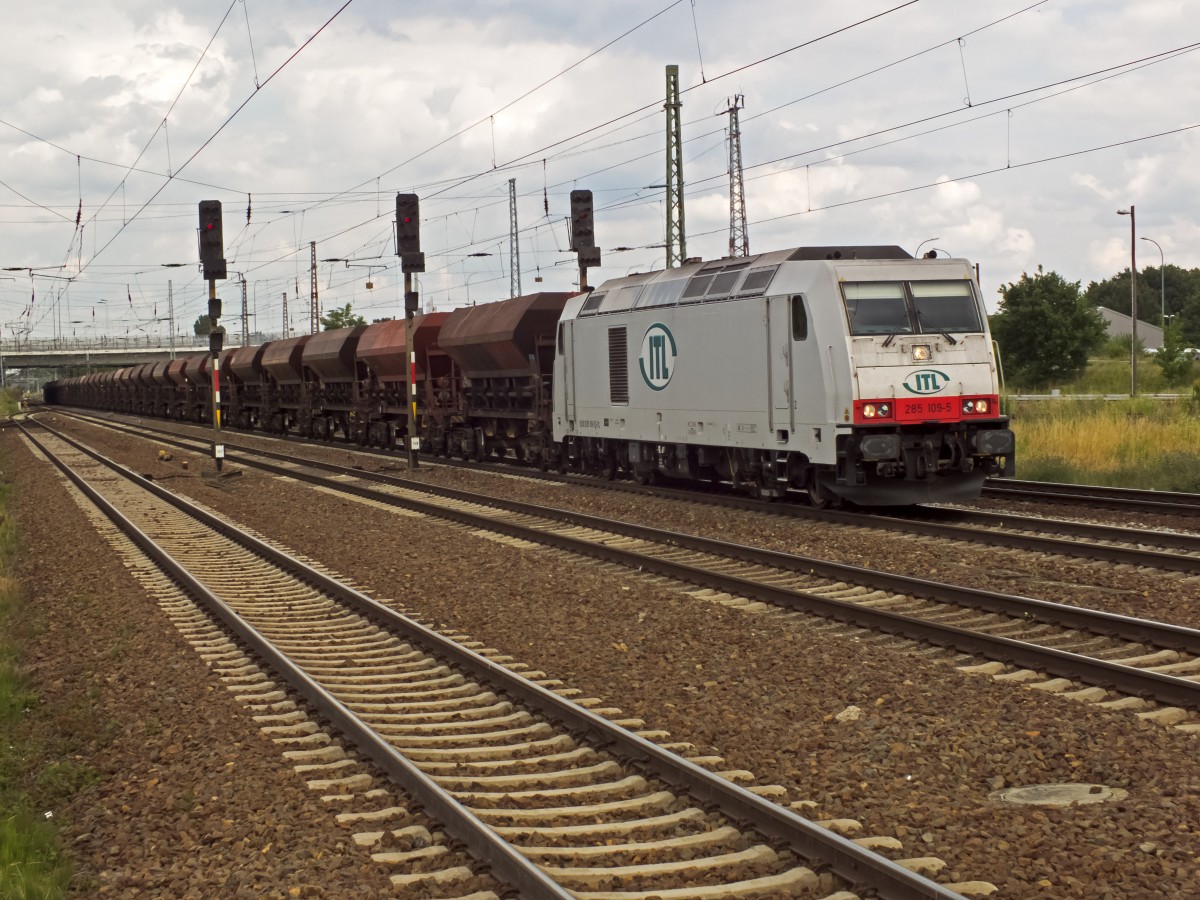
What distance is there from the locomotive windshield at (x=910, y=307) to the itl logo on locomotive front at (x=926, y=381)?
0.52 meters

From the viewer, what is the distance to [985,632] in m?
9.28

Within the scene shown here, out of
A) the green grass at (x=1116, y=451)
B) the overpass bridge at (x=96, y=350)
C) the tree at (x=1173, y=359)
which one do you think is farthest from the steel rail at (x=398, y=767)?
the overpass bridge at (x=96, y=350)

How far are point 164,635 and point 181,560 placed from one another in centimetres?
464

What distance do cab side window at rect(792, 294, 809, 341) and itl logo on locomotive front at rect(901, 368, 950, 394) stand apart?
4.44ft

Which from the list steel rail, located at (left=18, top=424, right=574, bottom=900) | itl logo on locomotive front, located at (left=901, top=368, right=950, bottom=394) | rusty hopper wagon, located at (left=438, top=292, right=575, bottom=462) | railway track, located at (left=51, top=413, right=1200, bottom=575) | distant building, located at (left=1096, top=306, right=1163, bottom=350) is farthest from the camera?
distant building, located at (left=1096, top=306, right=1163, bottom=350)

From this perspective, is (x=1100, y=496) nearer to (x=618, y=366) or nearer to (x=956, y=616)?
(x=618, y=366)

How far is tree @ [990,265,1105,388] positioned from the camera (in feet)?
191

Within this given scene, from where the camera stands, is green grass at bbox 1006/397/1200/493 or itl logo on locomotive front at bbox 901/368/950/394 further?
green grass at bbox 1006/397/1200/493

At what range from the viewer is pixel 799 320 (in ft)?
51.7

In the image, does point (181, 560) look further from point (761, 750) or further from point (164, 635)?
point (761, 750)

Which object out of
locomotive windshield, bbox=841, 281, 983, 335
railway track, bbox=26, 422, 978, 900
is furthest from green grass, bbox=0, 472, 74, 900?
locomotive windshield, bbox=841, 281, 983, 335

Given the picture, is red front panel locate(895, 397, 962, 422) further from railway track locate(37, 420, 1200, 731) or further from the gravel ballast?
railway track locate(37, 420, 1200, 731)

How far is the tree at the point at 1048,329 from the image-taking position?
2295 inches

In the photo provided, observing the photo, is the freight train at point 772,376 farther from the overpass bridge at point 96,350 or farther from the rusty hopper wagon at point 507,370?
the overpass bridge at point 96,350
